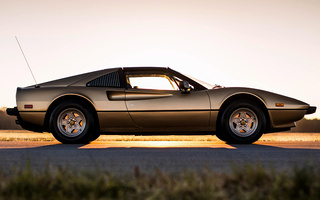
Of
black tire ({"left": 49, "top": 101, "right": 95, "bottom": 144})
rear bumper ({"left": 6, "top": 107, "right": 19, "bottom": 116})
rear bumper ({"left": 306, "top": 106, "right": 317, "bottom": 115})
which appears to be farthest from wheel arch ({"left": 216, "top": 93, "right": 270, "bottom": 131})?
rear bumper ({"left": 6, "top": 107, "right": 19, "bottom": 116})

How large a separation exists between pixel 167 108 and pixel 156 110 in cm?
22

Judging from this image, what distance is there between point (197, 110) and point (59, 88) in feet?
9.08

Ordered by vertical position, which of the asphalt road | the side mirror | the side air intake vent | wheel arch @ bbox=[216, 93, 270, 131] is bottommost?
the asphalt road

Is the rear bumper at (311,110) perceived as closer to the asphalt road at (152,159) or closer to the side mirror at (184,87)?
the asphalt road at (152,159)

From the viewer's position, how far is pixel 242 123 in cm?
759

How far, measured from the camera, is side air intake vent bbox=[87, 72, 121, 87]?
7.87 m

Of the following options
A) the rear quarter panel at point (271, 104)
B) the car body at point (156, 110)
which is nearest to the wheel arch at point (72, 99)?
the car body at point (156, 110)

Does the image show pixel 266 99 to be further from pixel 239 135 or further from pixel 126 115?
pixel 126 115

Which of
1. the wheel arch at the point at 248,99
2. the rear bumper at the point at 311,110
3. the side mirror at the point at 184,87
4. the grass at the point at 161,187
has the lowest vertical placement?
the grass at the point at 161,187

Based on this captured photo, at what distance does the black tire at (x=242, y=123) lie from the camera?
7.48m

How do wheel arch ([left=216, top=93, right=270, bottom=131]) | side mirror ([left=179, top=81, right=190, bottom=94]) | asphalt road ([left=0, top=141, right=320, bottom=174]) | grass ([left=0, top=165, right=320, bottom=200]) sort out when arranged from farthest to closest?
wheel arch ([left=216, top=93, right=270, bottom=131]) → side mirror ([left=179, top=81, right=190, bottom=94]) → asphalt road ([left=0, top=141, right=320, bottom=174]) → grass ([left=0, top=165, right=320, bottom=200])

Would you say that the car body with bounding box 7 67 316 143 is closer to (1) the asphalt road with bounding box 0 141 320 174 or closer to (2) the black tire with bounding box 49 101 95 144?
(2) the black tire with bounding box 49 101 95 144

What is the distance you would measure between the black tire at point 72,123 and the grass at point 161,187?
157 inches

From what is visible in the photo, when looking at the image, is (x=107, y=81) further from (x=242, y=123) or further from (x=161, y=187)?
(x=161, y=187)
